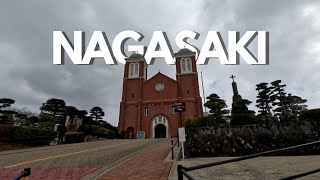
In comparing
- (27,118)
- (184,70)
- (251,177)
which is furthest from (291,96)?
(27,118)

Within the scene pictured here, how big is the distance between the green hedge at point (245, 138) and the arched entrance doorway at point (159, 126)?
32.2m

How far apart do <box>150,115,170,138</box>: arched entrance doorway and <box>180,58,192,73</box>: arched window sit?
1086 cm

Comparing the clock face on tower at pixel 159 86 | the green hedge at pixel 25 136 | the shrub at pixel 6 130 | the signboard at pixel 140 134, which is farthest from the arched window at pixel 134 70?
the shrub at pixel 6 130

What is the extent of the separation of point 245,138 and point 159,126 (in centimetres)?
3362

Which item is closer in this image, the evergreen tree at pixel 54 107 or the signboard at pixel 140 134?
the signboard at pixel 140 134

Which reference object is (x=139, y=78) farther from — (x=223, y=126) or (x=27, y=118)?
(x=223, y=126)

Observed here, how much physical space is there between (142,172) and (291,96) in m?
42.8

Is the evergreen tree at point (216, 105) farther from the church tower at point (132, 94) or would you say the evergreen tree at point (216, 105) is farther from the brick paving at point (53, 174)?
the brick paving at point (53, 174)

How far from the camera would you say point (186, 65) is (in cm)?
4822

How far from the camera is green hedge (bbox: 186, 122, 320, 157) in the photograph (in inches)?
445

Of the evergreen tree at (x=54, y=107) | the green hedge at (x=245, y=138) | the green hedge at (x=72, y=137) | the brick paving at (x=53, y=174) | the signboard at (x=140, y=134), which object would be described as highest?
the evergreen tree at (x=54, y=107)

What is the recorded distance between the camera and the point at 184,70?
157 feet

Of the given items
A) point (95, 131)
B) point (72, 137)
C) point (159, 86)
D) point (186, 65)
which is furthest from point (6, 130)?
point (186, 65)

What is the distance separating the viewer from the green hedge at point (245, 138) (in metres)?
11.3
